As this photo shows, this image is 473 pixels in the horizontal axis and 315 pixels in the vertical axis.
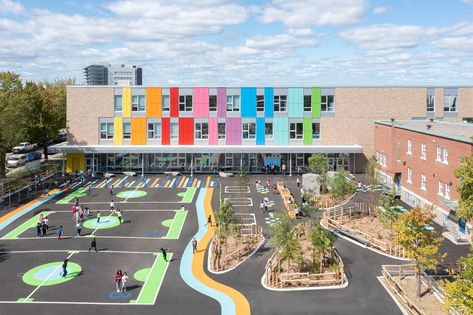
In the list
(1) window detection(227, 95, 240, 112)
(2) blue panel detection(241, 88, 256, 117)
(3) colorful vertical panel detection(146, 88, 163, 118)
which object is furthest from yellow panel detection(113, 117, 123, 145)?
Result: (2) blue panel detection(241, 88, 256, 117)

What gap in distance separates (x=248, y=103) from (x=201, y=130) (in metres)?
8.03

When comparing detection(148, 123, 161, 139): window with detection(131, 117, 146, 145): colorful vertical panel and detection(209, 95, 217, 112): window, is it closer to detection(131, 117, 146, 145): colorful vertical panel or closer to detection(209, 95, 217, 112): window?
detection(131, 117, 146, 145): colorful vertical panel

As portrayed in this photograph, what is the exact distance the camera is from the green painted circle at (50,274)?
95.6 ft

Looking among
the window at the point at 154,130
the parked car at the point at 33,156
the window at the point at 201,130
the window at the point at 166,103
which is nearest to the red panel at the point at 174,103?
the window at the point at 166,103

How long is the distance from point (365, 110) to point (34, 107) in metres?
51.4

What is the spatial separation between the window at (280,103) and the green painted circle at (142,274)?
133 feet

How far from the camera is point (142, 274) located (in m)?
30.5

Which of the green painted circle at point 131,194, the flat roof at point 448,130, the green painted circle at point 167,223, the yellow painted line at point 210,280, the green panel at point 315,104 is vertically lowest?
the yellow painted line at point 210,280

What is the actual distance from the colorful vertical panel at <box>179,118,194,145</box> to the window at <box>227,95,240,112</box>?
231 inches

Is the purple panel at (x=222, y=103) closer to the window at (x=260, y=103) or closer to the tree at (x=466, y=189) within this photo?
the window at (x=260, y=103)

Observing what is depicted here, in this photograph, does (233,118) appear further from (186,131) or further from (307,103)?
(307,103)

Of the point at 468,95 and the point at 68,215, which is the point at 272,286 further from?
the point at 468,95

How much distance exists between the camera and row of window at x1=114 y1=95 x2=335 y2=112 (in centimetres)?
6681

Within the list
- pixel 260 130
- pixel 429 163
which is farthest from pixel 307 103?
pixel 429 163
